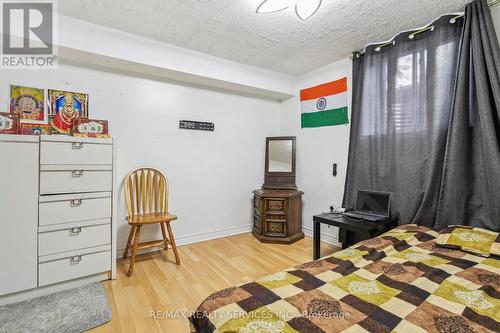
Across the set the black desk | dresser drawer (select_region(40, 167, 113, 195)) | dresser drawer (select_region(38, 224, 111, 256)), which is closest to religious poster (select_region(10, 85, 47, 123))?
dresser drawer (select_region(40, 167, 113, 195))

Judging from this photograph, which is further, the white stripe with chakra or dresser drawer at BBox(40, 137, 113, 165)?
the white stripe with chakra

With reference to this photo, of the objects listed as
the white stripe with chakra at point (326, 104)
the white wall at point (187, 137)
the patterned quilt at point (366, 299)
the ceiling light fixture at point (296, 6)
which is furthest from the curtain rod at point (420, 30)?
the patterned quilt at point (366, 299)

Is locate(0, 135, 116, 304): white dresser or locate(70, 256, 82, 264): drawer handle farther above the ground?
locate(0, 135, 116, 304): white dresser

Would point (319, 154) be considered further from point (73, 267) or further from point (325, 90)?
point (73, 267)

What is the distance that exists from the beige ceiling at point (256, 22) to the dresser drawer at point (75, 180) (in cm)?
134

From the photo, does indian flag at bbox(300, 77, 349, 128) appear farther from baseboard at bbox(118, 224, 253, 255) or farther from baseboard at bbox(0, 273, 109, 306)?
baseboard at bbox(0, 273, 109, 306)

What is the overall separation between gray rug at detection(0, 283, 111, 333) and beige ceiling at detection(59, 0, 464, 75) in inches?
90.2

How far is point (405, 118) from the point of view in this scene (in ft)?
7.40

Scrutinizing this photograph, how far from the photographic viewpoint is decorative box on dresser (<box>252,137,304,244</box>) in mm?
3082

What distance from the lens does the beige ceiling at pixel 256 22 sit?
6.29 feet

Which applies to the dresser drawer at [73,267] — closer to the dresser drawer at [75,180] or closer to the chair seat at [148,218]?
the chair seat at [148,218]

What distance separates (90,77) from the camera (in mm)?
2486

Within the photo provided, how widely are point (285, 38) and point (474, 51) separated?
4.99 feet

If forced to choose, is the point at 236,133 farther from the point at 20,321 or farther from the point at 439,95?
the point at 20,321
